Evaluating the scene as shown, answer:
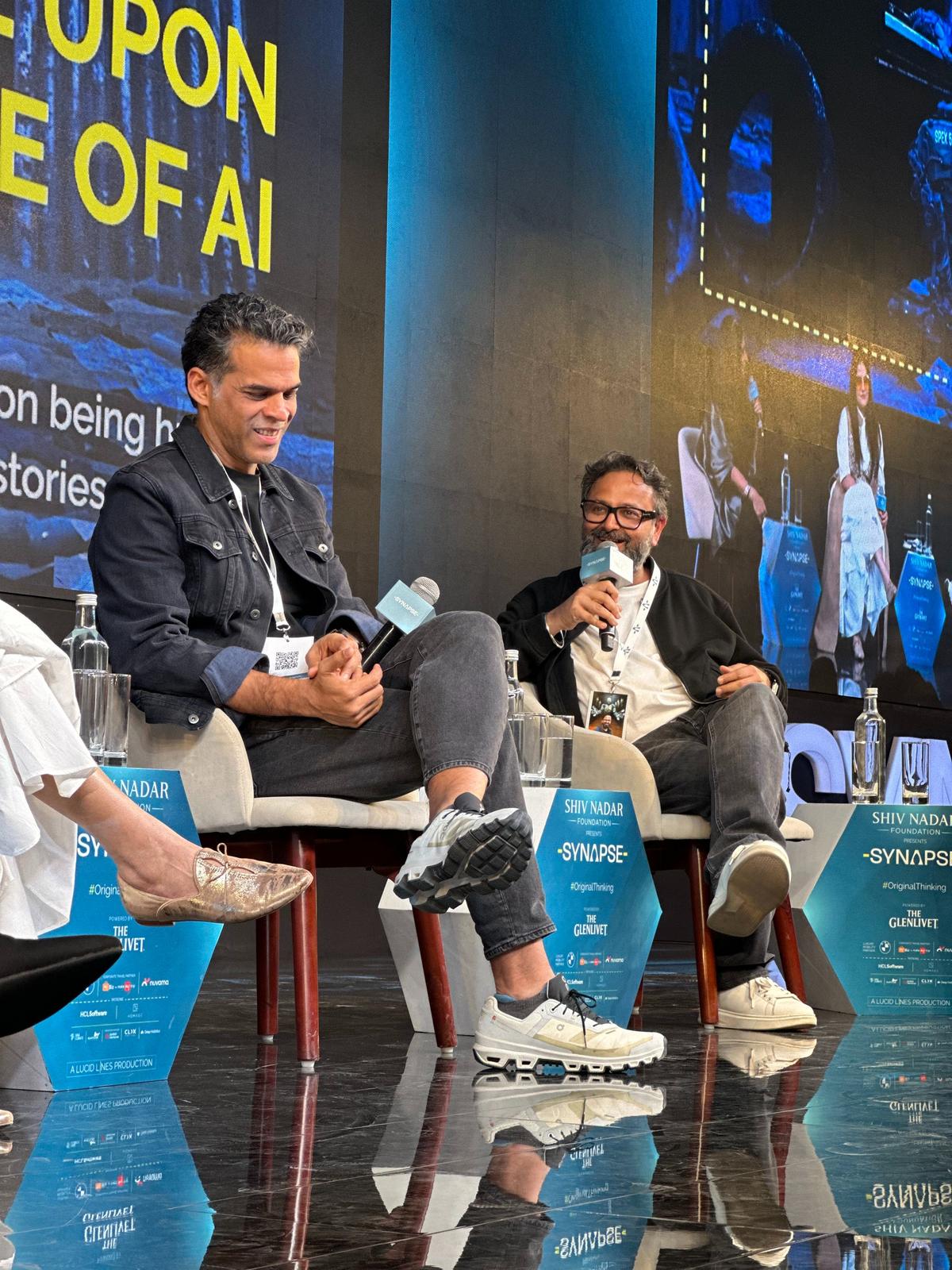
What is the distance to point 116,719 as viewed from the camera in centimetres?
246

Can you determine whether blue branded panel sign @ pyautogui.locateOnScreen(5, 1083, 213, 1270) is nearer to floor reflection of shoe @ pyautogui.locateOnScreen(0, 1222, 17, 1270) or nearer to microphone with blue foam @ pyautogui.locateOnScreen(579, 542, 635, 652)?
floor reflection of shoe @ pyautogui.locateOnScreen(0, 1222, 17, 1270)

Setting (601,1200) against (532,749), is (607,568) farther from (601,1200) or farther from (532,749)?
(601,1200)

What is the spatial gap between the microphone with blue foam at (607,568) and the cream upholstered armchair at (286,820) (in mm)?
915

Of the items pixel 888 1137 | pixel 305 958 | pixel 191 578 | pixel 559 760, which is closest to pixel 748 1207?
pixel 888 1137

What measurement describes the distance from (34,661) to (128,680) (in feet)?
1.65

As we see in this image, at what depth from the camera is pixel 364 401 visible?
4.65m

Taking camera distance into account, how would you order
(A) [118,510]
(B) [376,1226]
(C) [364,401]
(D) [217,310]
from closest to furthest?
(B) [376,1226]
(A) [118,510]
(D) [217,310]
(C) [364,401]

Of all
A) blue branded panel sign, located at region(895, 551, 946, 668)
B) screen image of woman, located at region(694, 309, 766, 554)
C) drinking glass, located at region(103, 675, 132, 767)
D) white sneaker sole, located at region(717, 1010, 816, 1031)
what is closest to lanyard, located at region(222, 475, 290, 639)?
drinking glass, located at region(103, 675, 132, 767)

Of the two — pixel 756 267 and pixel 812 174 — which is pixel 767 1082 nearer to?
pixel 756 267

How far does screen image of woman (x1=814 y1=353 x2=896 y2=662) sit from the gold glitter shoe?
4525 mm

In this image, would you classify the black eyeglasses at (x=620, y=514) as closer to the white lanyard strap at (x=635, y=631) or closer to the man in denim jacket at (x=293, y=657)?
the white lanyard strap at (x=635, y=631)

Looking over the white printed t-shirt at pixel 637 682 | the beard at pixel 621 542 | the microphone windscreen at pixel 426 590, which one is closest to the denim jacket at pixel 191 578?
the microphone windscreen at pixel 426 590

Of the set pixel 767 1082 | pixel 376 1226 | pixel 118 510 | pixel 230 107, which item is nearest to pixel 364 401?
pixel 230 107

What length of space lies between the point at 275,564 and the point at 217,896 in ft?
2.80
